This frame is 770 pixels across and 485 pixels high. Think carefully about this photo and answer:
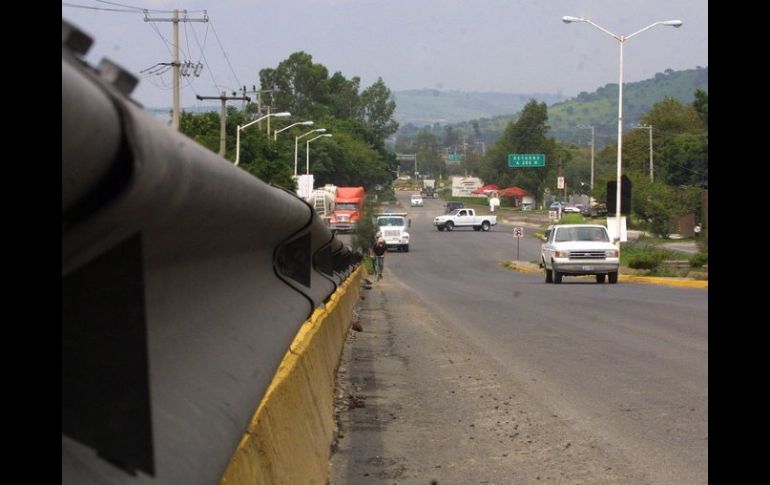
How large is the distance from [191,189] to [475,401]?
24.7 ft

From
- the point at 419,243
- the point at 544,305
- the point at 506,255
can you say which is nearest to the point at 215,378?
the point at 544,305

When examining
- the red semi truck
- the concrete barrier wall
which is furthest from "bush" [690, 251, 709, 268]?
the concrete barrier wall

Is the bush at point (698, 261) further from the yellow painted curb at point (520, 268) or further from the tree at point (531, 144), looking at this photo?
the tree at point (531, 144)

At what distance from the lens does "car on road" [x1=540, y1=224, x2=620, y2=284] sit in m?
33.8

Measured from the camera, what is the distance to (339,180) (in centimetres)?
12238

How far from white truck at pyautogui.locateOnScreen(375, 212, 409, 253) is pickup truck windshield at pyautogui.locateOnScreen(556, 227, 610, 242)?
35192 mm

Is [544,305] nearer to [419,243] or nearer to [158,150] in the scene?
[158,150]

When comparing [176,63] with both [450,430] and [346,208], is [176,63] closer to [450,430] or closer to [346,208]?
[450,430]

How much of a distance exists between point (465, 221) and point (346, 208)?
2477 centimetres

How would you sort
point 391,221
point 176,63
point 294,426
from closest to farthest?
point 294,426, point 176,63, point 391,221

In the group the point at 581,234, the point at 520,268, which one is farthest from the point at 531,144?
the point at 581,234

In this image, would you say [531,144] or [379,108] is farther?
[379,108]

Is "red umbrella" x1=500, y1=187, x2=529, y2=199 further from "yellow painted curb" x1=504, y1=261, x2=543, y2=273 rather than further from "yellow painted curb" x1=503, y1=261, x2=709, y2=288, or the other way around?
"yellow painted curb" x1=503, y1=261, x2=709, y2=288

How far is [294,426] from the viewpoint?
4992 millimetres
